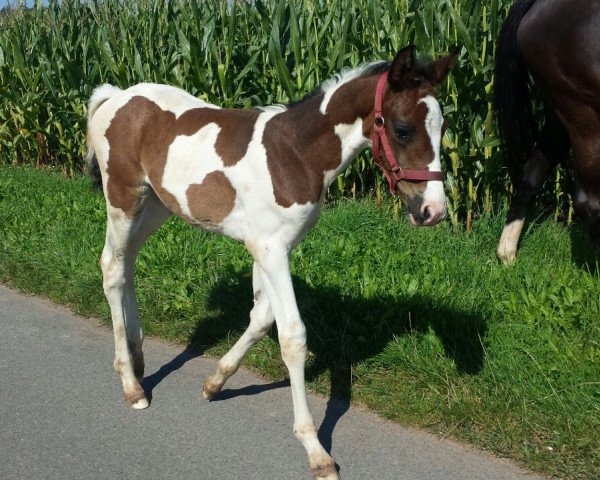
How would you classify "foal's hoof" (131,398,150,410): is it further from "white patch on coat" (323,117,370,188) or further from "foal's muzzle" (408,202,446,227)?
"foal's muzzle" (408,202,446,227)

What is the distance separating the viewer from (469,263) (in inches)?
215

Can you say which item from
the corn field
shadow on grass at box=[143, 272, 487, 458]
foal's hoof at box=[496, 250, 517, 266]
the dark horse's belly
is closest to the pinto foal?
shadow on grass at box=[143, 272, 487, 458]

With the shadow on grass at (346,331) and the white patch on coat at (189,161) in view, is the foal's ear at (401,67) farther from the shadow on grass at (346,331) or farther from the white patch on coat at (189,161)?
the shadow on grass at (346,331)

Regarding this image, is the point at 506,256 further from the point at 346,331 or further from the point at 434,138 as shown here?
the point at 434,138

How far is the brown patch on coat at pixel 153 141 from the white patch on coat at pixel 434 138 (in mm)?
968

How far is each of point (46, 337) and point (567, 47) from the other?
3.90m

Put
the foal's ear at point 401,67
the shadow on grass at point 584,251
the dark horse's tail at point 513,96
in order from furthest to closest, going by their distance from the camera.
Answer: the dark horse's tail at point 513,96
the shadow on grass at point 584,251
the foal's ear at point 401,67

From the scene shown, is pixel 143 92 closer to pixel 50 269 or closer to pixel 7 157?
pixel 50 269

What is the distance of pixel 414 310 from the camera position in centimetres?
477

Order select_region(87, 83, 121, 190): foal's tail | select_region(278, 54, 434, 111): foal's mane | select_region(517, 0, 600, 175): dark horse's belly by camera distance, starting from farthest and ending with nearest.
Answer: select_region(517, 0, 600, 175): dark horse's belly, select_region(87, 83, 121, 190): foal's tail, select_region(278, 54, 434, 111): foal's mane

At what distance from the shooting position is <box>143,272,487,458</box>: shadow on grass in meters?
4.38

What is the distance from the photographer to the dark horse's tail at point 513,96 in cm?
556

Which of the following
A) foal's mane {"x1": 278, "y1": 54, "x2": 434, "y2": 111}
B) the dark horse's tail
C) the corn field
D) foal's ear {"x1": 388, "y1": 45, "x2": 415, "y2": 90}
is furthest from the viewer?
the corn field

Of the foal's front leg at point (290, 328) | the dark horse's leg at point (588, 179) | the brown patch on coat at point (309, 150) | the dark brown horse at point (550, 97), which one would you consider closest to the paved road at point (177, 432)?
the foal's front leg at point (290, 328)
